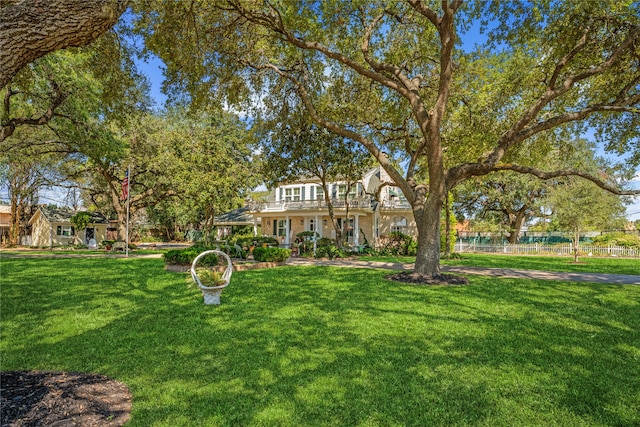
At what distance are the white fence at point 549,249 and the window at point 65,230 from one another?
A: 3793cm

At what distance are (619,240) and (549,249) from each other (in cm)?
433

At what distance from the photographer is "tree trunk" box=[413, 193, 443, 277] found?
35.1 ft

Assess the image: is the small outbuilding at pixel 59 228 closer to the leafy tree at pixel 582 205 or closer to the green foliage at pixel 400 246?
the green foliage at pixel 400 246

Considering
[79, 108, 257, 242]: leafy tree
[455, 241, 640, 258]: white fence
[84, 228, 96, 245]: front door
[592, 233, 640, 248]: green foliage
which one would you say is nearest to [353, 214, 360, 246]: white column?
[79, 108, 257, 242]: leafy tree

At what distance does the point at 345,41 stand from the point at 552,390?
10.7 meters

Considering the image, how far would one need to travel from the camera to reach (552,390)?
3377 millimetres

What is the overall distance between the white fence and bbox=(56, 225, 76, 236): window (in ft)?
124

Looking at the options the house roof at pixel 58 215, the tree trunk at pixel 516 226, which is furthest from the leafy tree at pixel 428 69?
the house roof at pixel 58 215

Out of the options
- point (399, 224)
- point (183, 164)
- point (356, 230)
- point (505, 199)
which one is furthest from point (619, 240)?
point (183, 164)

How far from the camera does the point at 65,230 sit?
34.9 m

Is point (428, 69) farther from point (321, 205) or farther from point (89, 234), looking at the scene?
point (89, 234)

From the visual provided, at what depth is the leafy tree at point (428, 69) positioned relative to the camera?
916 centimetres

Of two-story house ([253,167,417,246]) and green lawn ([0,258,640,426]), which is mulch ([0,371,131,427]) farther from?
two-story house ([253,167,417,246])

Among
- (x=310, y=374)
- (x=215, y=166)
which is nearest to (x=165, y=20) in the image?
(x=310, y=374)
